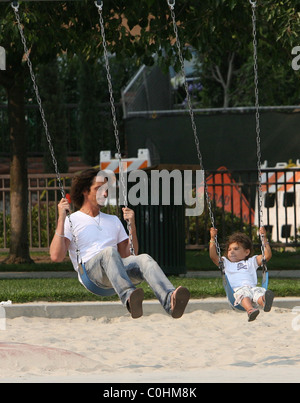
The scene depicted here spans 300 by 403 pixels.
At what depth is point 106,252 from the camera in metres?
6.53

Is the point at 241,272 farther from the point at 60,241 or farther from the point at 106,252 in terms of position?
the point at 60,241

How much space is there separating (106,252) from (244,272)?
41.0 inches

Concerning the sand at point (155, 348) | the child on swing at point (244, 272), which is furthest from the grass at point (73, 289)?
the child on swing at point (244, 272)

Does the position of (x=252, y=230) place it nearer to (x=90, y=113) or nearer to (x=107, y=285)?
(x=90, y=113)

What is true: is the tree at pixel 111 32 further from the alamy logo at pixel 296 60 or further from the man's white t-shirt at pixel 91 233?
the man's white t-shirt at pixel 91 233

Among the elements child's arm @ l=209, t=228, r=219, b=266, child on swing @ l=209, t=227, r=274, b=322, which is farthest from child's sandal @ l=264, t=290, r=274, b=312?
child's arm @ l=209, t=228, r=219, b=266

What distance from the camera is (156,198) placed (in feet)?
39.0

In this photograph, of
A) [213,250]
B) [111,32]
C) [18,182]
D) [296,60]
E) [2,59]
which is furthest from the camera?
[18,182]

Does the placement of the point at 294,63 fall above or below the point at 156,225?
above

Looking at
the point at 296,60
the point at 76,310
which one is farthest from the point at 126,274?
the point at 296,60

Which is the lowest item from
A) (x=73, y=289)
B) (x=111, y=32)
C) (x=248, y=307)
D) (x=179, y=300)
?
(x=73, y=289)
